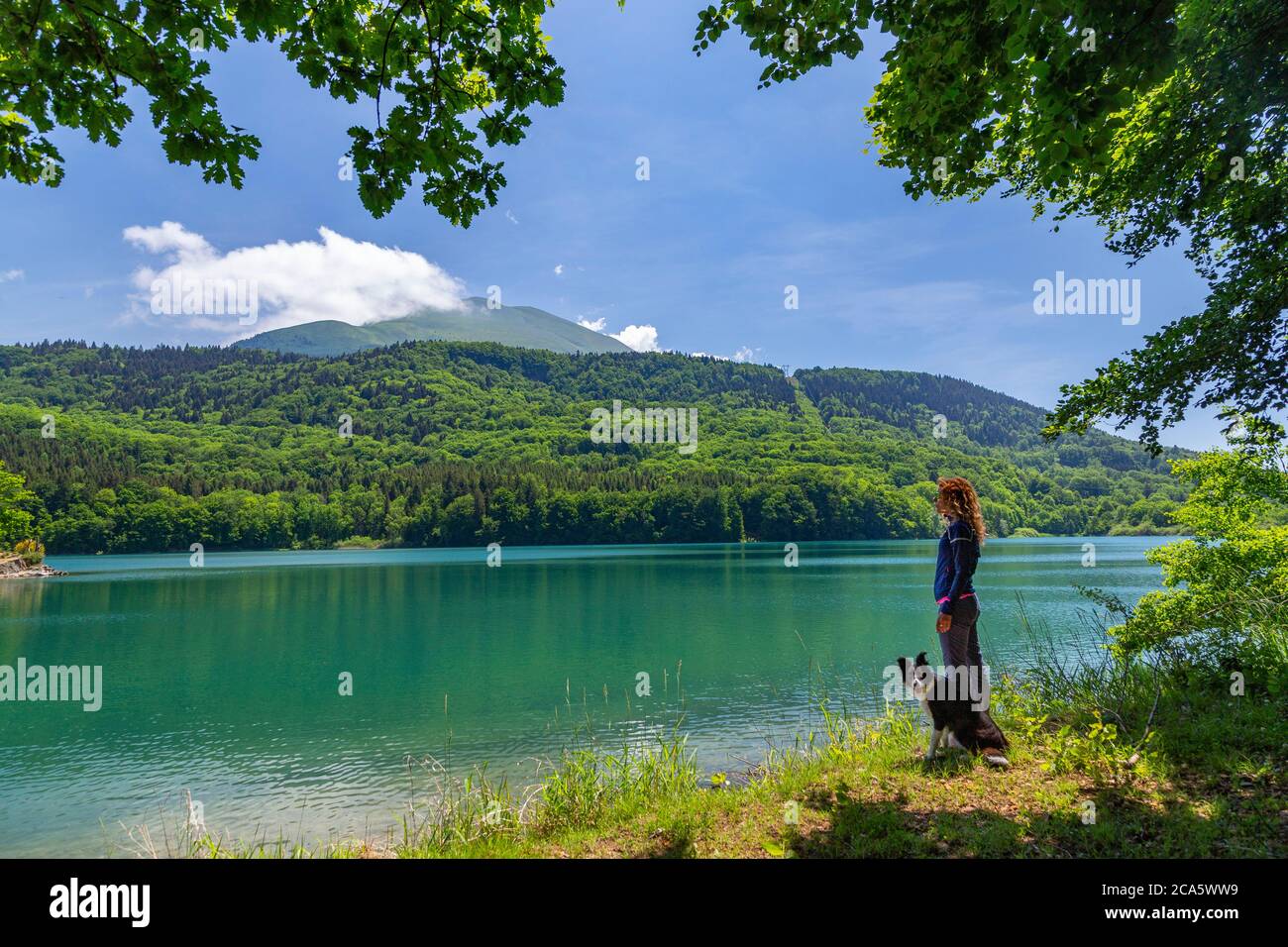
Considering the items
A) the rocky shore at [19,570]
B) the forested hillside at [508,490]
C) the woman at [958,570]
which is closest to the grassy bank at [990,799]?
the woman at [958,570]

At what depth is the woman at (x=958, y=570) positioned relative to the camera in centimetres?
540

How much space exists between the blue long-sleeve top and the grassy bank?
1359 mm

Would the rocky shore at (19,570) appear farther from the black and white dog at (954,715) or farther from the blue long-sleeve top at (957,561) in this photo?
the blue long-sleeve top at (957,561)

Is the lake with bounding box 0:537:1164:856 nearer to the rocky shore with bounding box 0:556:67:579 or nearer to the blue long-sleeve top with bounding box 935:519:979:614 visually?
the blue long-sleeve top with bounding box 935:519:979:614

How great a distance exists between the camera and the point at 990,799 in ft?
15.3

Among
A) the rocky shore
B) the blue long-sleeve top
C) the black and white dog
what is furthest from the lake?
the rocky shore

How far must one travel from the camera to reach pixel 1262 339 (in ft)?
23.0

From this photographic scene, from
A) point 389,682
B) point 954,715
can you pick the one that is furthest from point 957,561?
point 389,682

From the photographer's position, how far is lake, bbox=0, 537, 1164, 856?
10.8 metres

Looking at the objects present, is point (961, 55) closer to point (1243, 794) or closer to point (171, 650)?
point (1243, 794)

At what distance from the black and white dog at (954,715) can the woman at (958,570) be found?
0.24 m

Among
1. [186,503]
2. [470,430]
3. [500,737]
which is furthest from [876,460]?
[500,737]

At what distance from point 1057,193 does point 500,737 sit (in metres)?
14.2
